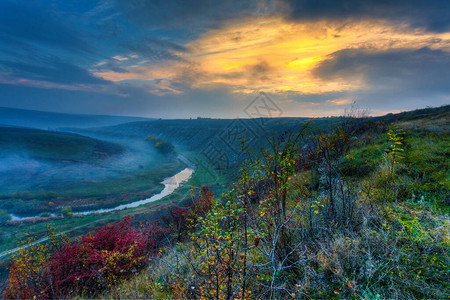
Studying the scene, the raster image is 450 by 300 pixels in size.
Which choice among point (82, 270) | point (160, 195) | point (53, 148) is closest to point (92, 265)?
point (82, 270)

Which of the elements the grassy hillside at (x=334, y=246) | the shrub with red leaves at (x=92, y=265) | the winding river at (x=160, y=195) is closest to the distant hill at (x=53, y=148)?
the winding river at (x=160, y=195)

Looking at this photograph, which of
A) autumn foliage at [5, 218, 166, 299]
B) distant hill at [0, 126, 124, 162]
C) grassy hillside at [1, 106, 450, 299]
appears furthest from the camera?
distant hill at [0, 126, 124, 162]

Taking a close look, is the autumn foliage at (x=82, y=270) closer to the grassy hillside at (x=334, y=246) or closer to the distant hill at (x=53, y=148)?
the grassy hillside at (x=334, y=246)

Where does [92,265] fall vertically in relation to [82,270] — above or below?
above

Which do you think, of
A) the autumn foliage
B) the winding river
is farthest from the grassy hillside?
the winding river

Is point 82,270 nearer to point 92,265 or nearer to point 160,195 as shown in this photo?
point 92,265

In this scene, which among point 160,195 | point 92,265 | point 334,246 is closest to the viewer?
point 334,246

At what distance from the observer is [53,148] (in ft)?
268

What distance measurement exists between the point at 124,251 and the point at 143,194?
3998 cm

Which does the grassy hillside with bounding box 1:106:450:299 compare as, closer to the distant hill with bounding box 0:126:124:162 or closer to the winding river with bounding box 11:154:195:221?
the winding river with bounding box 11:154:195:221

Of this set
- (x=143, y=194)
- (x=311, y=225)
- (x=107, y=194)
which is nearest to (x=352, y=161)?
(x=311, y=225)

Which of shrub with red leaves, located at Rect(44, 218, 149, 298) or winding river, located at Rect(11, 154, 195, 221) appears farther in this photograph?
winding river, located at Rect(11, 154, 195, 221)

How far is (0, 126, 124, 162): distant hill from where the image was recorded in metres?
74.4

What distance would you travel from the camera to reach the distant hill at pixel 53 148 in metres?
74.4
